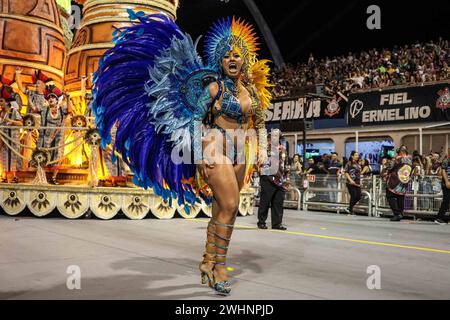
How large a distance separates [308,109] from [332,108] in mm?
1349

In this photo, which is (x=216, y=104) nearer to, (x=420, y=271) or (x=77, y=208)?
(x=420, y=271)

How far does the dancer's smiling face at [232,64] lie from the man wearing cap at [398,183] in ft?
27.2

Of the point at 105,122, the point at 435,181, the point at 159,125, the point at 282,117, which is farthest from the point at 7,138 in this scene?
the point at 282,117

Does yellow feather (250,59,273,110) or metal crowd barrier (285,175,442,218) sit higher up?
yellow feather (250,59,273,110)

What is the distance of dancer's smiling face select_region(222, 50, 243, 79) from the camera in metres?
4.20

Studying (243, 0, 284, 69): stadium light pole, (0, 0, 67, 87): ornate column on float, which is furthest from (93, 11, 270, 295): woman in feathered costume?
(243, 0, 284, 69): stadium light pole

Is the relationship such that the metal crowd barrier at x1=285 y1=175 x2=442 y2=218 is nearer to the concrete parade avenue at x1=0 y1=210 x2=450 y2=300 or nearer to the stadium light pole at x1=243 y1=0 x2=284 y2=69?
the concrete parade avenue at x1=0 y1=210 x2=450 y2=300

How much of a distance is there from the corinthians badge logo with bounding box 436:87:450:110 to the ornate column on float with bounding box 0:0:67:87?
1268 centimetres

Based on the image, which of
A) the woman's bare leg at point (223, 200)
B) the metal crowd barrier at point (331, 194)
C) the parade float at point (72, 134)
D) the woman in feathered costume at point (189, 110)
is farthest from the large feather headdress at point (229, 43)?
the metal crowd barrier at point (331, 194)

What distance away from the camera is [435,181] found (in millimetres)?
11453

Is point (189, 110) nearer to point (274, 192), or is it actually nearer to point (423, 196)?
point (274, 192)

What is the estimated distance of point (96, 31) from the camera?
1157cm

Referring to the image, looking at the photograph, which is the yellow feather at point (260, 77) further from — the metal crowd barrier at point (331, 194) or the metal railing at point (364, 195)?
the metal crowd barrier at point (331, 194)

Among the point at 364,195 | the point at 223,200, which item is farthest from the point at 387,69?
the point at 223,200
